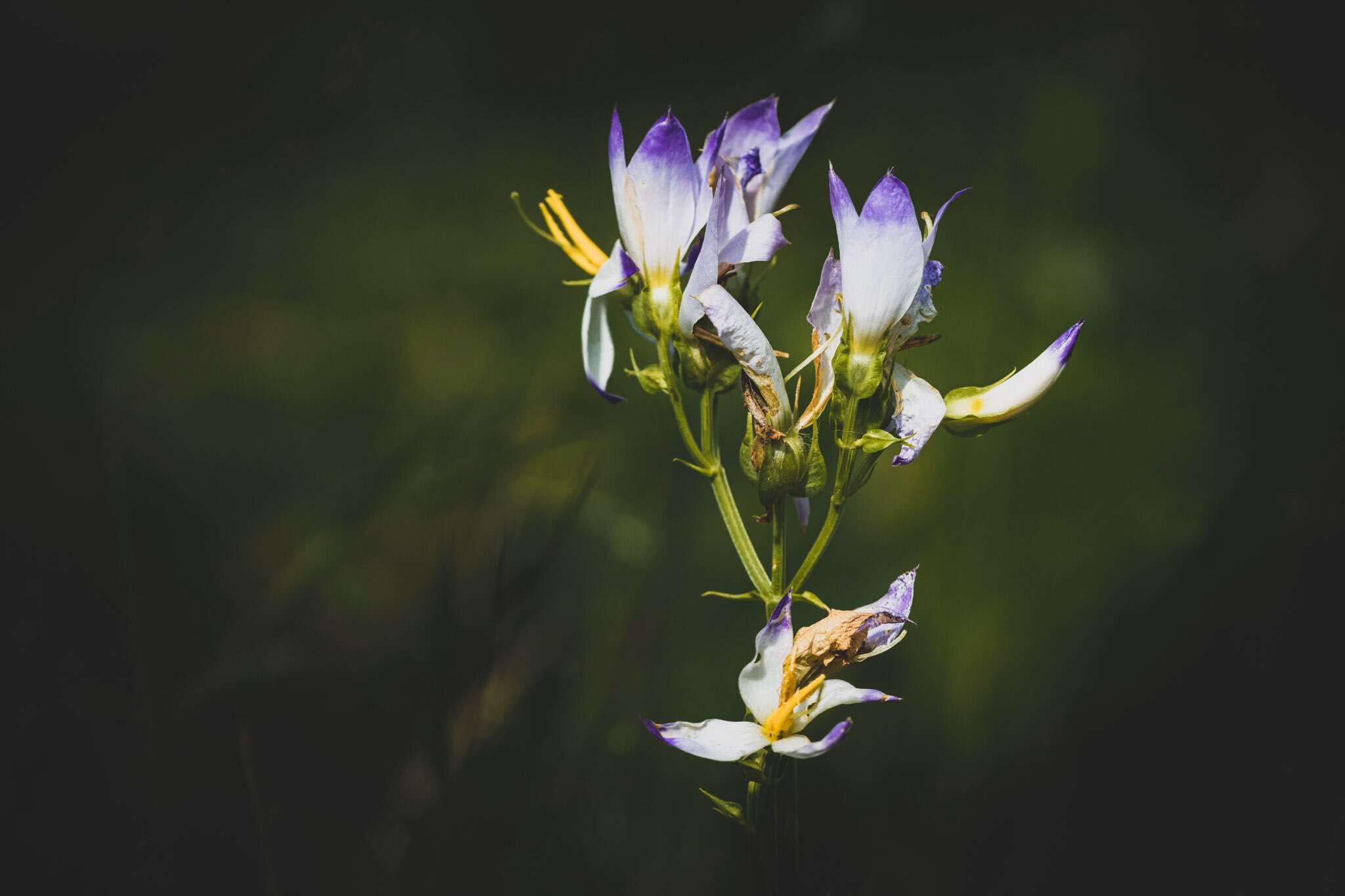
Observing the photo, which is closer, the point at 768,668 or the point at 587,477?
the point at 768,668

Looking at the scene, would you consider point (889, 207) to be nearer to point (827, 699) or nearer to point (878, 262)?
point (878, 262)

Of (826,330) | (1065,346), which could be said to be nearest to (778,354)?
(826,330)

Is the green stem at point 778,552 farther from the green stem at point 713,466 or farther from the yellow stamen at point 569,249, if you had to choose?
the yellow stamen at point 569,249

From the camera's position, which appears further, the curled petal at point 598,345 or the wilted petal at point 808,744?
the curled petal at point 598,345

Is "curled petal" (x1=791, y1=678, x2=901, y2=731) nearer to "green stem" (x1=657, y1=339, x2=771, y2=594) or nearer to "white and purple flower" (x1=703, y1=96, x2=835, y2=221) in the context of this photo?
"green stem" (x1=657, y1=339, x2=771, y2=594)

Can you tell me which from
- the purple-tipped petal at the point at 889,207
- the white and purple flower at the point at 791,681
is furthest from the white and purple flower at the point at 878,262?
the white and purple flower at the point at 791,681
